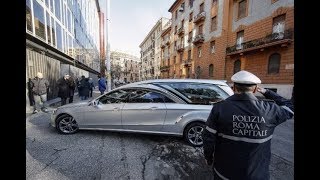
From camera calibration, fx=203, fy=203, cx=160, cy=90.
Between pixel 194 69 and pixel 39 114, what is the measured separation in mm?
26098

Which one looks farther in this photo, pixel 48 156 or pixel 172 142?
pixel 172 142

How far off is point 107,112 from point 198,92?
7.94 feet

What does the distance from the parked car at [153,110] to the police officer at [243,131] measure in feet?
9.28

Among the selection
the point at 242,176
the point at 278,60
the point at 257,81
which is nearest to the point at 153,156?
the point at 242,176

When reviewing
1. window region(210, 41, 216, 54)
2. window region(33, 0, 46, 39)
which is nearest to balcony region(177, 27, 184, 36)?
window region(210, 41, 216, 54)

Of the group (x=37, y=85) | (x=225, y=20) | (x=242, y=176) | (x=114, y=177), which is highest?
(x=225, y=20)

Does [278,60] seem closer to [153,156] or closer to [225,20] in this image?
[225,20]

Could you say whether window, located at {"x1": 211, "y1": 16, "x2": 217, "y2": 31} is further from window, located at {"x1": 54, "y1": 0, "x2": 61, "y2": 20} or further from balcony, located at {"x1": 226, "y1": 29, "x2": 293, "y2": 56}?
window, located at {"x1": 54, "y1": 0, "x2": 61, "y2": 20}

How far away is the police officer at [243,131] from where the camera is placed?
190 cm

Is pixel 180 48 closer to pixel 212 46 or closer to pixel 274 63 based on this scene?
pixel 212 46

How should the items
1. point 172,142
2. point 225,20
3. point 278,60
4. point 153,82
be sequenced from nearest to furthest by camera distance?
1. point 172,142
2. point 153,82
3. point 278,60
4. point 225,20

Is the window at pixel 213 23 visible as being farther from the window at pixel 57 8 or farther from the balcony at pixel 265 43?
the window at pixel 57 8

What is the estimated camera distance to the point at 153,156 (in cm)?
425
